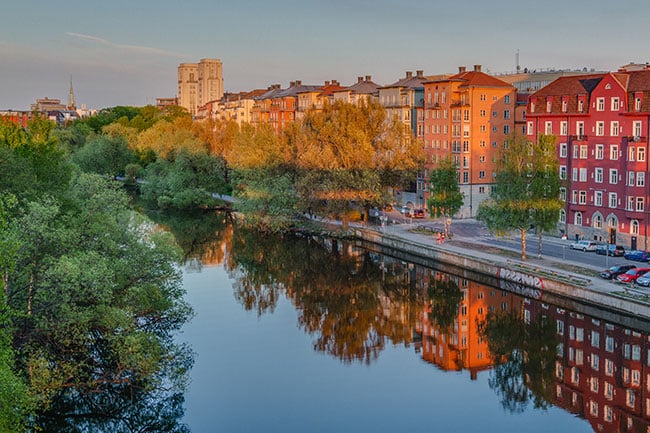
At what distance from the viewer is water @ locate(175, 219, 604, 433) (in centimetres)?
2423

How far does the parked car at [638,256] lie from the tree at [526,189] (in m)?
4.77

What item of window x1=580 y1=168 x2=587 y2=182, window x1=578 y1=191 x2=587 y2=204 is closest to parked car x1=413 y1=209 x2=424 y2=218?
window x1=578 y1=191 x2=587 y2=204

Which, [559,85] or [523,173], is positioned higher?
[559,85]

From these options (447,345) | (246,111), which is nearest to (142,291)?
(447,345)

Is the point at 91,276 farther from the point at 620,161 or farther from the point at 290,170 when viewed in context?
the point at 290,170

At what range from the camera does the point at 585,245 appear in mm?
→ 45250

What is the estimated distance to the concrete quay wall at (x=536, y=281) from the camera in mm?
33688

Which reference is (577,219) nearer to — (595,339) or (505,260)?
(505,260)

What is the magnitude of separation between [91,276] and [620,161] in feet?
116

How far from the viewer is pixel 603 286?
3588 cm

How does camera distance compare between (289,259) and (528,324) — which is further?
(289,259)

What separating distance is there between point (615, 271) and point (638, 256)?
5.22 meters

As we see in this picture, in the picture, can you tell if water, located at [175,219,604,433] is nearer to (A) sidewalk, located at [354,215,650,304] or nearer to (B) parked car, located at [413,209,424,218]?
(A) sidewalk, located at [354,215,650,304]

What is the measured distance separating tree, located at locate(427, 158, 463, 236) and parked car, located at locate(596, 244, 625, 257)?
11.2m
